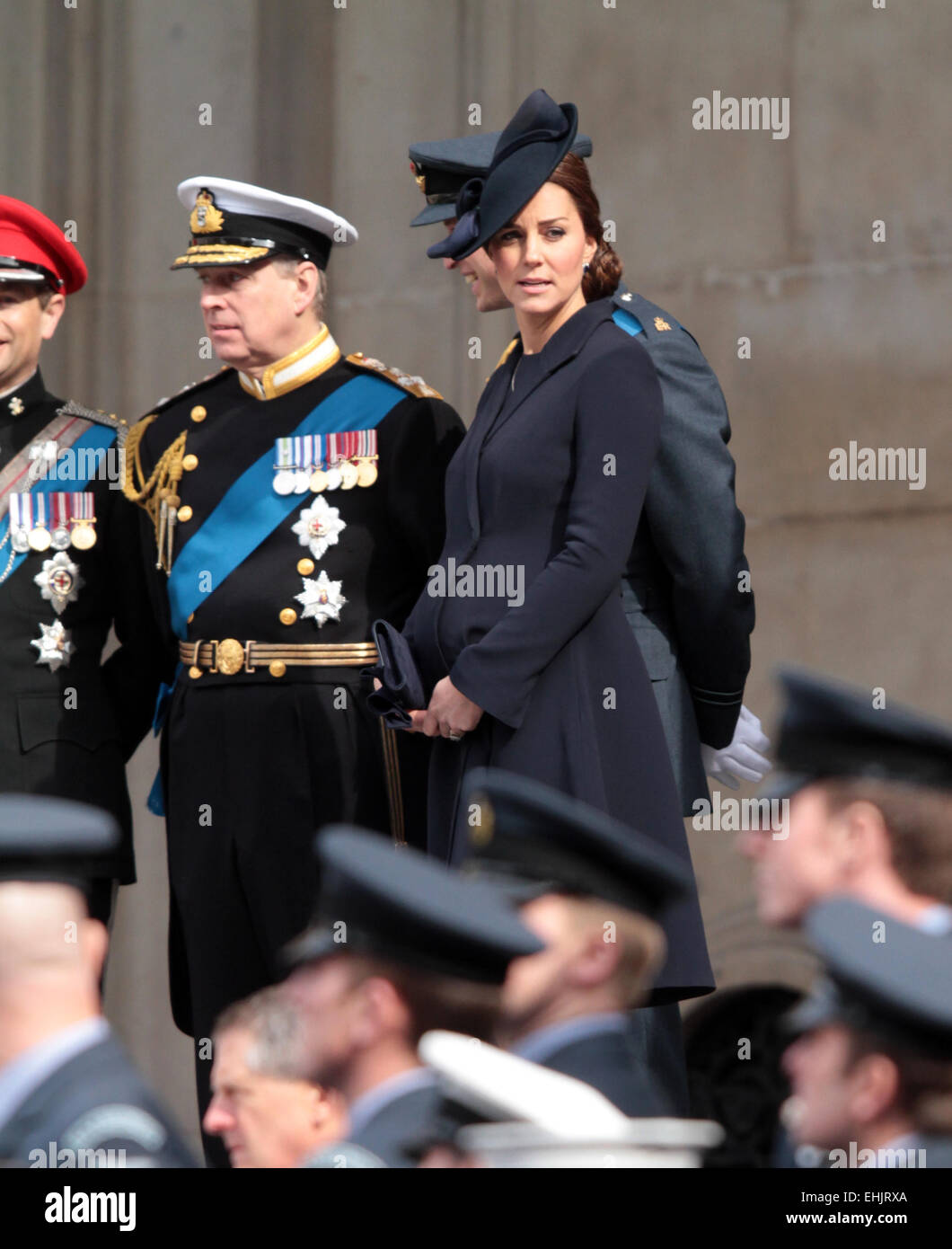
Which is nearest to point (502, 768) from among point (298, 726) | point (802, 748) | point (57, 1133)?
point (298, 726)

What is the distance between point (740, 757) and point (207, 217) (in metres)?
1.57

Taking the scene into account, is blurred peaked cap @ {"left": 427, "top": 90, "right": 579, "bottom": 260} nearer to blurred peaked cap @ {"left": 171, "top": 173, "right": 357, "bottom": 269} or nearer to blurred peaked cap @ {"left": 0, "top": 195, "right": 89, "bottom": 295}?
blurred peaked cap @ {"left": 171, "top": 173, "right": 357, "bottom": 269}

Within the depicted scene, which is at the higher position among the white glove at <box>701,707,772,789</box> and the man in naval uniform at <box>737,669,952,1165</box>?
the man in naval uniform at <box>737,669,952,1165</box>

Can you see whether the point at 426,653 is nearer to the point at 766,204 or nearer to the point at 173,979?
the point at 173,979

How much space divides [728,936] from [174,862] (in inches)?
82.7

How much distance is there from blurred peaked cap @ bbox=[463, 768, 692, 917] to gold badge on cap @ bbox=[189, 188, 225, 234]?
2266 mm

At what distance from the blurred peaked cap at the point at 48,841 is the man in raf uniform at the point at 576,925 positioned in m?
0.49

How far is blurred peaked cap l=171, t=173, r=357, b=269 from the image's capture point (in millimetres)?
4980

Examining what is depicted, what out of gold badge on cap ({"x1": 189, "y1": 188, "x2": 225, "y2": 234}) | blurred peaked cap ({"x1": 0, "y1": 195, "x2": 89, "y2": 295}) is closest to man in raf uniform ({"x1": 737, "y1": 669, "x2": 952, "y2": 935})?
gold badge on cap ({"x1": 189, "y1": 188, "x2": 225, "y2": 234})

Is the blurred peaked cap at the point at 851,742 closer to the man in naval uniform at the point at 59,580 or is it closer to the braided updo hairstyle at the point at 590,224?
the braided updo hairstyle at the point at 590,224

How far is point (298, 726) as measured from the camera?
480 centimetres

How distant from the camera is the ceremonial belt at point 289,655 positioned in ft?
15.8

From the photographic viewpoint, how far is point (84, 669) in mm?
5109

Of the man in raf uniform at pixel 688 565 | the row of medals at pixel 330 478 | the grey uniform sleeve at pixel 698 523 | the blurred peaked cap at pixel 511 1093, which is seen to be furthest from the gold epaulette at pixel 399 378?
the blurred peaked cap at pixel 511 1093
